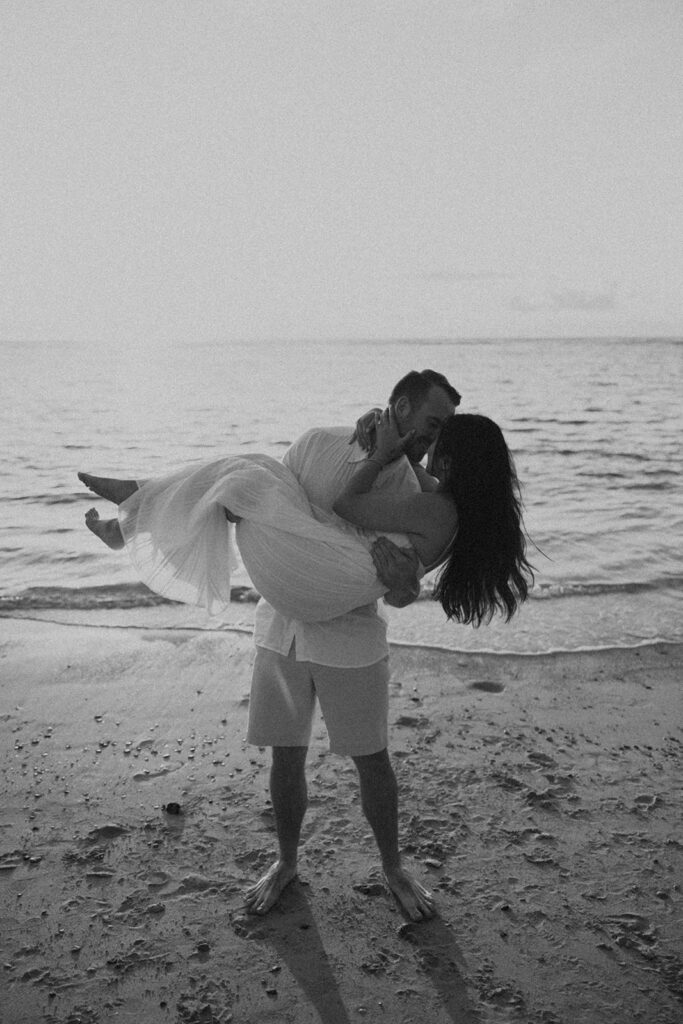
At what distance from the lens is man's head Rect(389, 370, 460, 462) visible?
2514 mm

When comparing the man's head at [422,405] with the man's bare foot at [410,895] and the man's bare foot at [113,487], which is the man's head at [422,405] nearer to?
the man's bare foot at [113,487]

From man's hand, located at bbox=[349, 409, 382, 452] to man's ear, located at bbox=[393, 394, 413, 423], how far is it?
0.19 ft

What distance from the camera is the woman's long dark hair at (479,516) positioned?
8.05 ft

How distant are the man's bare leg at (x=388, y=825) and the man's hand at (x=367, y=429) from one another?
3.62ft

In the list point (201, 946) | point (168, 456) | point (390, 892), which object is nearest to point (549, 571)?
point (390, 892)

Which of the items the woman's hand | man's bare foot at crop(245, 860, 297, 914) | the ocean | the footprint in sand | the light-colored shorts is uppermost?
the woman's hand

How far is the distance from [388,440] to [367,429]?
0.37 ft

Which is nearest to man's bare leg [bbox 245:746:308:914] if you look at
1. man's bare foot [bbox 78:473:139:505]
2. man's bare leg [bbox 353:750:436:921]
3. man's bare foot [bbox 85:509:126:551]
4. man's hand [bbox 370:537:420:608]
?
man's bare leg [bbox 353:750:436:921]

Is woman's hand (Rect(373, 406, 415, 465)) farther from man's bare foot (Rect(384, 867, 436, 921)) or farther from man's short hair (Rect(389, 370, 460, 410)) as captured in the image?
man's bare foot (Rect(384, 867, 436, 921))

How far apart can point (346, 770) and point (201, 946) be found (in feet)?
4.06

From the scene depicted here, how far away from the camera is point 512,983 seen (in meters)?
2.49

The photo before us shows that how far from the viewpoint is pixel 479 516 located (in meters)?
2.52

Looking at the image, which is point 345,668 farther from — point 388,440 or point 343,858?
point 343,858

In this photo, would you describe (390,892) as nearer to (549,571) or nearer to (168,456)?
(549,571)
